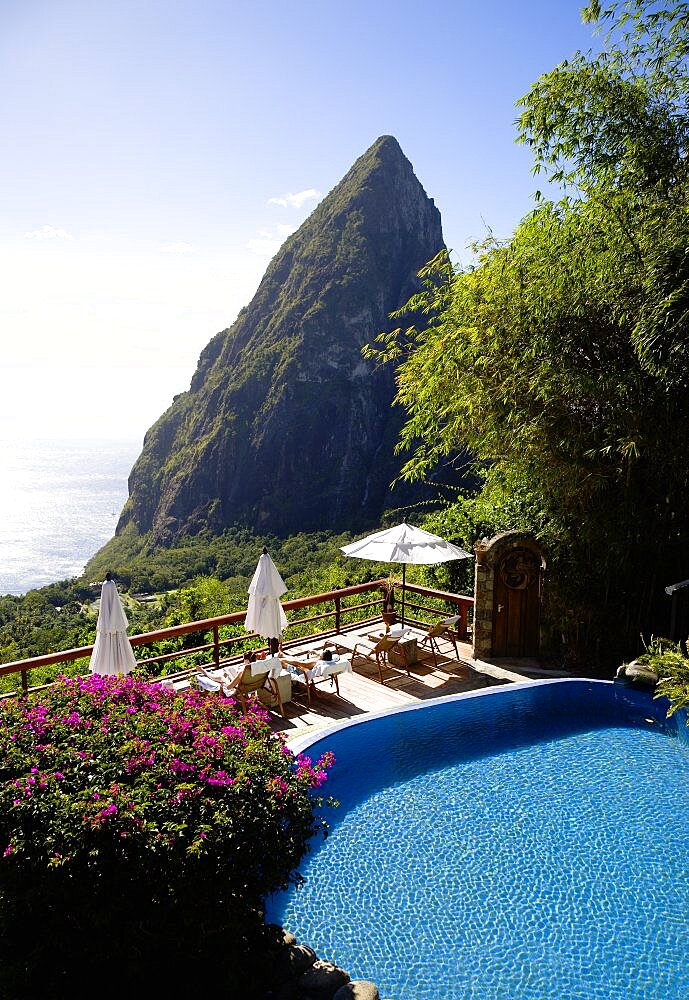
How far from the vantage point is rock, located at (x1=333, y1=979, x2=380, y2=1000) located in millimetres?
2883

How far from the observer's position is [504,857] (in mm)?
4652

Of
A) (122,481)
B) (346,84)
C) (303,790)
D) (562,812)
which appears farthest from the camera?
(122,481)

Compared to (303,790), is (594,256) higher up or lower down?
higher up

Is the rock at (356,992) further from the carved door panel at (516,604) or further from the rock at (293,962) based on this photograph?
the carved door panel at (516,604)

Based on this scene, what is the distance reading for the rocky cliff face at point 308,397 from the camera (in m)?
74.5

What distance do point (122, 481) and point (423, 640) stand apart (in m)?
200

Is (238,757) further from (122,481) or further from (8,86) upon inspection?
(122,481)

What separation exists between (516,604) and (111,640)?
16.0 ft

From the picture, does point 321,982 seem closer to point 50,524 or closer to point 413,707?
point 413,707

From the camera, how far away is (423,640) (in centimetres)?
864

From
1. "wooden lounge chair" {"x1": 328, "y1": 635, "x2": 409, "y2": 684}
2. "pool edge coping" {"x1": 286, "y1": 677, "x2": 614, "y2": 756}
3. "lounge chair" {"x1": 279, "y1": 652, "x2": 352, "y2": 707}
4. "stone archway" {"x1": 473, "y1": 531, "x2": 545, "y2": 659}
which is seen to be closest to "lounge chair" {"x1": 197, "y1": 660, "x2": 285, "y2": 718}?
"lounge chair" {"x1": 279, "y1": 652, "x2": 352, "y2": 707}

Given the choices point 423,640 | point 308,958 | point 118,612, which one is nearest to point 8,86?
point 118,612

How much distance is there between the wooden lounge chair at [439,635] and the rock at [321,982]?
521cm

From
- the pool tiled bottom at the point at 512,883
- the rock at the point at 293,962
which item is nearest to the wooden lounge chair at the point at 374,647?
the pool tiled bottom at the point at 512,883
